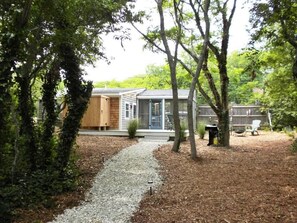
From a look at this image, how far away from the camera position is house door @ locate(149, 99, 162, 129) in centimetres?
2139

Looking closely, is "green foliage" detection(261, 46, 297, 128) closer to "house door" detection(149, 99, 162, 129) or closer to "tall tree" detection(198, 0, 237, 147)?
"tall tree" detection(198, 0, 237, 147)

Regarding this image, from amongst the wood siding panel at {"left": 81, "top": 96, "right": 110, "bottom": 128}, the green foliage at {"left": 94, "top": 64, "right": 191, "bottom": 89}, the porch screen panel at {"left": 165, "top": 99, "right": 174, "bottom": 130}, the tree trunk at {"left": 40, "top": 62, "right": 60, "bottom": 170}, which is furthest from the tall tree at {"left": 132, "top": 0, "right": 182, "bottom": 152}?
the green foliage at {"left": 94, "top": 64, "right": 191, "bottom": 89}

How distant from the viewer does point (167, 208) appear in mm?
4879

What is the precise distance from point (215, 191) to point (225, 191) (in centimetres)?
18

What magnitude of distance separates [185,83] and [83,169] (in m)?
25.7

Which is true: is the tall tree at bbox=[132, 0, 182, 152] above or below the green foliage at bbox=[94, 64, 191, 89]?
below

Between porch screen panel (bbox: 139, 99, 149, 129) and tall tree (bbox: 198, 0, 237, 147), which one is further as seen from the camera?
porch screen panel (bbox: 139, 99, 149, 129)

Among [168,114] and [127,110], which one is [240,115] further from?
[127,110]

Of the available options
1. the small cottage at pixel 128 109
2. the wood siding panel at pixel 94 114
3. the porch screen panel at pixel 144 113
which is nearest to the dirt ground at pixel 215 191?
the wood siding panel at pixel 94 114

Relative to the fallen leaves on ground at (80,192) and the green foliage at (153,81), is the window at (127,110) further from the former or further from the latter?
the green foliage at (153,81)

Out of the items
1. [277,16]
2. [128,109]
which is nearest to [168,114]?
[128,109]

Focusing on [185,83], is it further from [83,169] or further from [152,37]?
[83,169]

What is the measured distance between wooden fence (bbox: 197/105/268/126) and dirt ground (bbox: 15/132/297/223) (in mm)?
13747

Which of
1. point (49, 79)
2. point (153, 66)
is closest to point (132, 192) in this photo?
point (49, 79)
